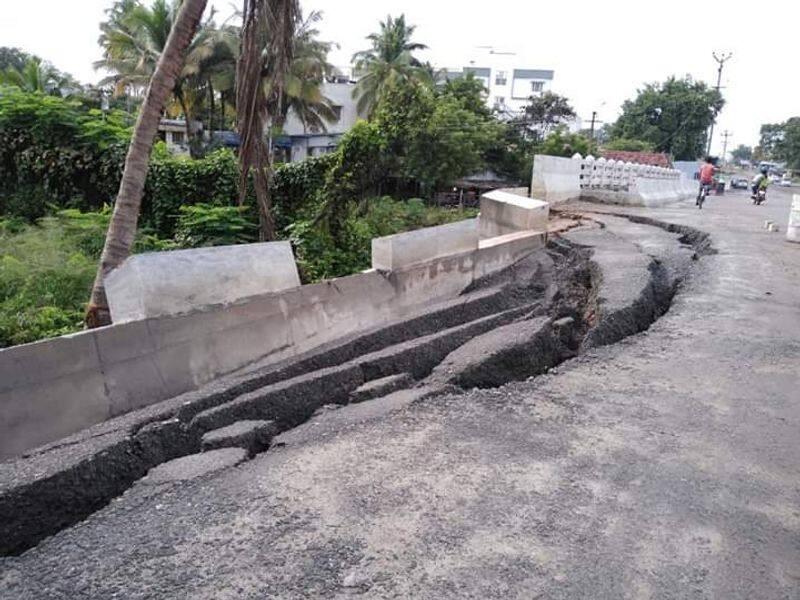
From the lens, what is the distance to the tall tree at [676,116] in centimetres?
4981

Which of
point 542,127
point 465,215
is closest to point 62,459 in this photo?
point 465,215

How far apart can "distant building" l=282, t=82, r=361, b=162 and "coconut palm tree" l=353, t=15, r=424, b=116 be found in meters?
1.86

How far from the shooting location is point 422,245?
8.66m

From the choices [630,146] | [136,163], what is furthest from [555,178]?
[630,146]

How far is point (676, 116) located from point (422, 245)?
51238 mm

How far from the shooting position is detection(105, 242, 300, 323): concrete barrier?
5320 mm

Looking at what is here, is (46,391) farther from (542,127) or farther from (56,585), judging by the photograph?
(542,127)

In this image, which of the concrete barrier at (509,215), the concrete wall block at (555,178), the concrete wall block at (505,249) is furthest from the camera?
the concrete wall block at (555,178)

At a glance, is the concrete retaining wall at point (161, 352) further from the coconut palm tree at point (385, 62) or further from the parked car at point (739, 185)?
the parked car at point (739, 185)

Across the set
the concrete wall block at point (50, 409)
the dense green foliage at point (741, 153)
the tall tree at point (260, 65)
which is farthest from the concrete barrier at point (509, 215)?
the dense green foliage at point (741, 153)

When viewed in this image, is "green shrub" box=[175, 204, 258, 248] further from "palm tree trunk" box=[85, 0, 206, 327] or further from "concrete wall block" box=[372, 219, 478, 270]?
"palm tree trunk" box=[85, 0, 206, 327]

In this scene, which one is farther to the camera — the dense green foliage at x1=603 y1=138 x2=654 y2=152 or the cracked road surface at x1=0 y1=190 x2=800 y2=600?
the dense green foliage at x1=603 y1=138 x2=654 y2=152

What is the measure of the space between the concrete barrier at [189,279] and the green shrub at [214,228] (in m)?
4.84

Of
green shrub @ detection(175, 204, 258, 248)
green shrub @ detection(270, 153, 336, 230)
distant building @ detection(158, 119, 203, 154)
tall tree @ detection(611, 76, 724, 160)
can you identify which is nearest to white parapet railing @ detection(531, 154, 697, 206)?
green shrub @ detection(270, 153, 336, 230)
